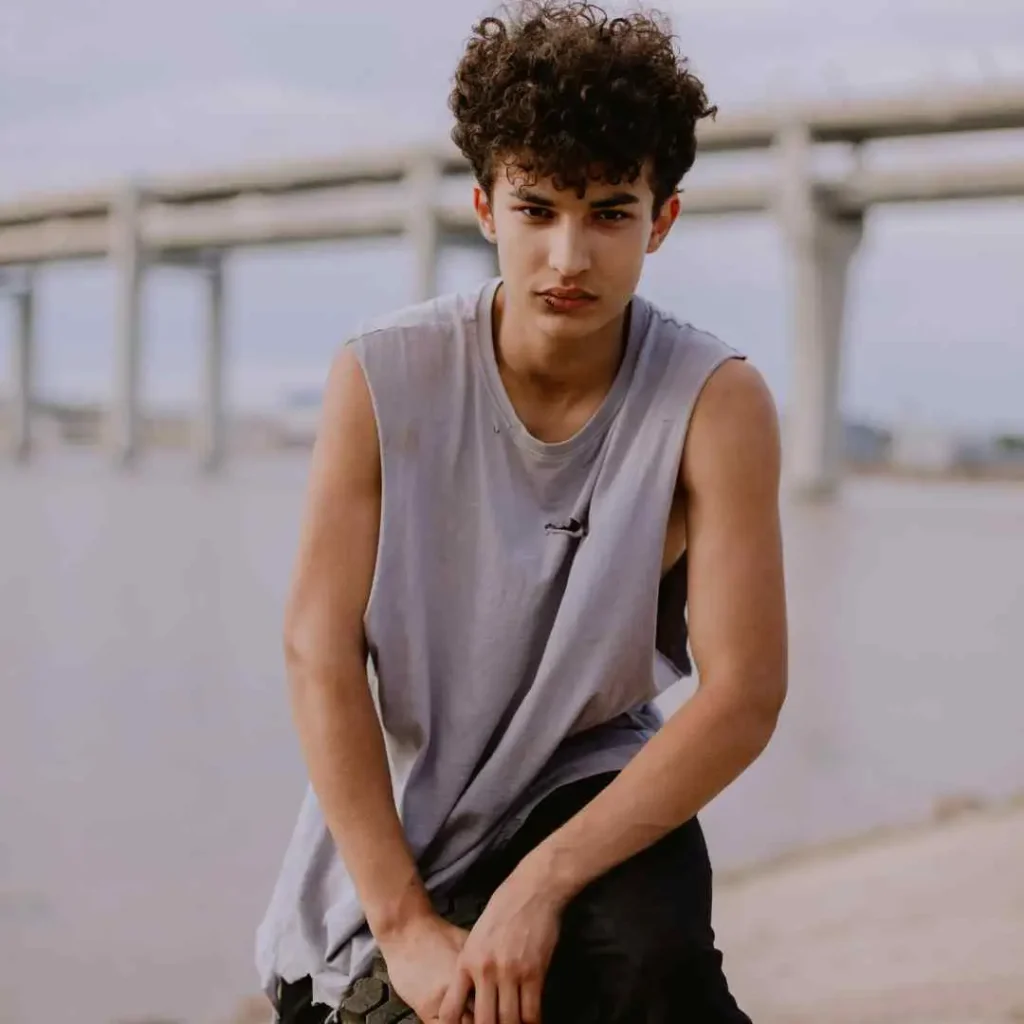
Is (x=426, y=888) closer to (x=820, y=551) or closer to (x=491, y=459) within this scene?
(x=491, y=459)

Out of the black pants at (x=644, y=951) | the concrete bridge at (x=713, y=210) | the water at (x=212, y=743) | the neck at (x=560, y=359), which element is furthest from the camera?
the concrete bridge at (x=713, y=210)

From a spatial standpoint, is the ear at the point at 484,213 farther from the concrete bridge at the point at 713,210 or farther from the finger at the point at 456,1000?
the concrete bridge at the point at 713,210

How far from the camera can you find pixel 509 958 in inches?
32.8

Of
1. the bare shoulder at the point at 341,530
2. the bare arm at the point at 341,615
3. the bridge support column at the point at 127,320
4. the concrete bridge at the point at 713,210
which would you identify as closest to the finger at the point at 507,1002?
the bare arm at the point at 341,615

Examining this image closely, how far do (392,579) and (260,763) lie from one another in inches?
78.1

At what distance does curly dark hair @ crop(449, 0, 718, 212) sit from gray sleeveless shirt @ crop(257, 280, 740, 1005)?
116 millimetres

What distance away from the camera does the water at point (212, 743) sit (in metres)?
2.00

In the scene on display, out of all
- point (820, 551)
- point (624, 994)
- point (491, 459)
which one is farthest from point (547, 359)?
point (820, 551)

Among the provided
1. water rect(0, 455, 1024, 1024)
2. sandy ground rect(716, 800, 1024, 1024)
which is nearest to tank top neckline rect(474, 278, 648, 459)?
sandy ground rect(716, 800, 1024, 1024)

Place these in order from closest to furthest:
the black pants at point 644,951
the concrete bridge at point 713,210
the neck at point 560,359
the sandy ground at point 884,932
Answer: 1. the black pants at point 644,951
2. the neck at point 560,359
3. the sandy ground at point 884,932
4. the concrete bridge at point 713,210

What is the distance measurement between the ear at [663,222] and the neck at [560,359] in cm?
5

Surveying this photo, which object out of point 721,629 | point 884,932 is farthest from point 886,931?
point 721,629

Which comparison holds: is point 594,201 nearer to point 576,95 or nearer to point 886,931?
point 576,95

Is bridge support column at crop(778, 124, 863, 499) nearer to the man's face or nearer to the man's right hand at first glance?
the man's face
